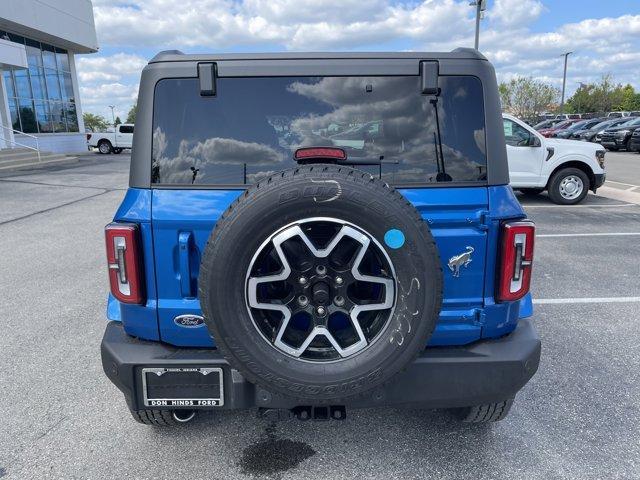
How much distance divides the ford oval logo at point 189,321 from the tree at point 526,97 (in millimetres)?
69569

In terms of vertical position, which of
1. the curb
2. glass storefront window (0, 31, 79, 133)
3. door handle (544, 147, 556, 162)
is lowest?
the curb

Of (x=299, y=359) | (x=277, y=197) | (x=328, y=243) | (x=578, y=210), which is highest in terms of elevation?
(x=277, y=197)

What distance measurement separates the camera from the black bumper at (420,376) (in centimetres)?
227

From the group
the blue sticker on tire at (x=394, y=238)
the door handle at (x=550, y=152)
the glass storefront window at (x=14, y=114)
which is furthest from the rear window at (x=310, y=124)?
the glass storefront window at (x=14, y=114)

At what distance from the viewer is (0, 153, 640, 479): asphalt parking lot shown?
2.58 metres

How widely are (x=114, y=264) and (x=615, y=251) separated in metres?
6.79

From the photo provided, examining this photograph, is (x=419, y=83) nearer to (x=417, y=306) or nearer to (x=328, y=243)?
(x=328, y=243)

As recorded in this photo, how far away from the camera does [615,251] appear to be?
689cm

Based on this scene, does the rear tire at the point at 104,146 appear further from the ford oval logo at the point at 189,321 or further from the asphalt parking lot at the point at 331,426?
the ford oval logo at the point at 189,321

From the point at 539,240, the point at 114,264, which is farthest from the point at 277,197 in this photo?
the point at 539,240

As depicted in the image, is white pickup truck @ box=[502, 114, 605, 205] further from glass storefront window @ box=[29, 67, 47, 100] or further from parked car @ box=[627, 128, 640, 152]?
glass storefront window @ box=[29, 67, 47, 100]

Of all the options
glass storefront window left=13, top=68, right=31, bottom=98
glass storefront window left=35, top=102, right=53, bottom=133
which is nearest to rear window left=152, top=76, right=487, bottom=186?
glass storefront window left=13, top=68, right=31, bottom=98

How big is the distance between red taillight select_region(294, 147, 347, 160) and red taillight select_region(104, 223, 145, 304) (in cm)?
83

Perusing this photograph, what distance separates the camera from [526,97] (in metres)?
65.9
